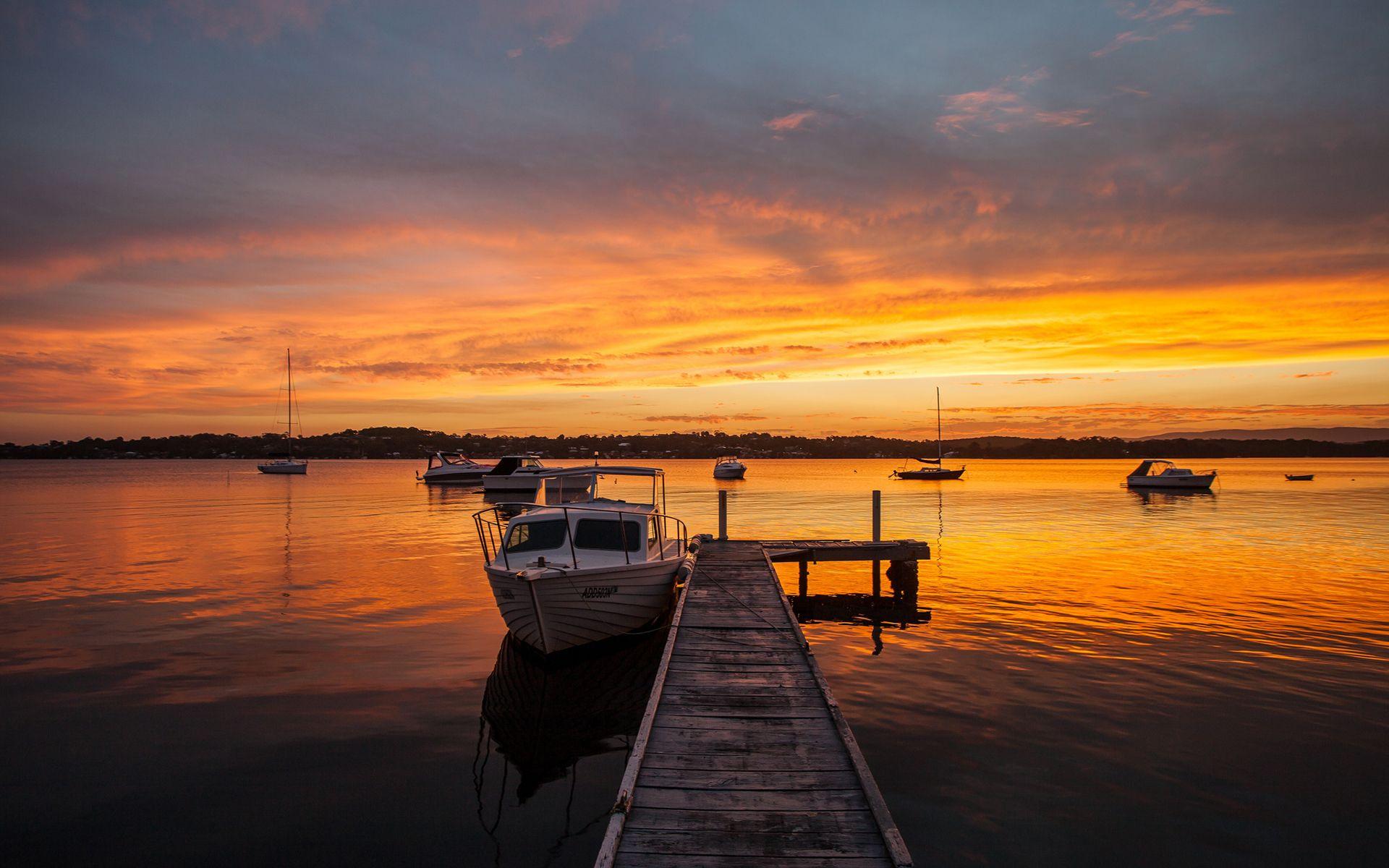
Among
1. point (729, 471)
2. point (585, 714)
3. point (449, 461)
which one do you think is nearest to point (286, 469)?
point (449, 461)

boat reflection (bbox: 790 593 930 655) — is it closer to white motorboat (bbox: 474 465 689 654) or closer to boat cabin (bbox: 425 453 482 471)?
white motorboat (bbox: 474 465 689 654)

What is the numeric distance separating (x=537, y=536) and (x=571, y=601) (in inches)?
93.4

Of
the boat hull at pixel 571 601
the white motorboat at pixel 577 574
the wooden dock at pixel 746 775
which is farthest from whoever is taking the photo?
the white motorboat at pixel 577 574

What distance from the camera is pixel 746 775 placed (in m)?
7.62

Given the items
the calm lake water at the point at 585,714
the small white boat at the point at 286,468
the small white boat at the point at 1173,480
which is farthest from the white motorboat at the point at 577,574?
the small white boat at the point at 286,468

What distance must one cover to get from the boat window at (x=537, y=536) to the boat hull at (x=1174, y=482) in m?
70.1

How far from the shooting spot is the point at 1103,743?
10.9 meters

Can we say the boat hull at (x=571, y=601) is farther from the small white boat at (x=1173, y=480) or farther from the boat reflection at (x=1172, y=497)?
the small white boat at (x=1173, y=480)

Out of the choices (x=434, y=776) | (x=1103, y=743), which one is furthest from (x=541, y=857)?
(x=1103, y=743)

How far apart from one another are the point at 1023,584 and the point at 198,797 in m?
21.7

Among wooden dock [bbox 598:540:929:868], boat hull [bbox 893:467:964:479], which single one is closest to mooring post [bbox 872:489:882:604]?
wooden dock [bbox 598:540:929:868]

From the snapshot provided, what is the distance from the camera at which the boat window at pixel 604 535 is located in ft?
53.2

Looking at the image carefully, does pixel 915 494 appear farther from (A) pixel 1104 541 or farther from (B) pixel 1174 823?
(B) pixel 1174 823

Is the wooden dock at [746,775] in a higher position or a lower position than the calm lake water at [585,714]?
higher
